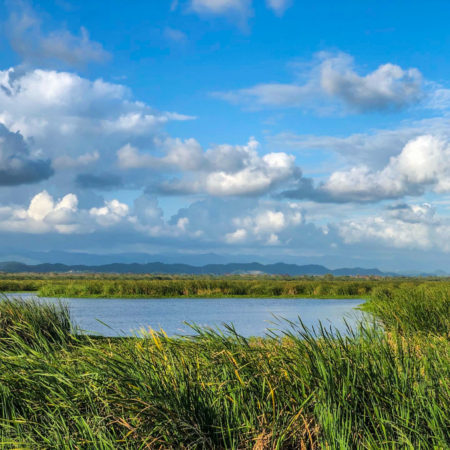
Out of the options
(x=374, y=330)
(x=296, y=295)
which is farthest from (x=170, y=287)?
(x=374, y=330)

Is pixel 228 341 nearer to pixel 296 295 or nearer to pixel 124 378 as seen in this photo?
pixel 124 378

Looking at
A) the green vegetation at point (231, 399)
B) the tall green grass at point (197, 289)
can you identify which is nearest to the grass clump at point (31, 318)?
the green vegetation at point (231, 399)

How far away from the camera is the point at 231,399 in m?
6.04

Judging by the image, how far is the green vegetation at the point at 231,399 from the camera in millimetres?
5527

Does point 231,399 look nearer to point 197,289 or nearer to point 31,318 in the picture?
point 31,318

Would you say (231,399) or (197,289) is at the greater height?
(231,399)

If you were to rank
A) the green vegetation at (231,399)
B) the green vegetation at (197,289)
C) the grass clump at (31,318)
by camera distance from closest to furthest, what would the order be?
the green vegetation at (231,399) < the grass clump at (31,318) < the green vegetation at (197,289)

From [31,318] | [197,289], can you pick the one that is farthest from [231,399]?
[197,289]

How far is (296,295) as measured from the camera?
165 feet

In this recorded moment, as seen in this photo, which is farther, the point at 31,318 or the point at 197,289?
the point at 197,289

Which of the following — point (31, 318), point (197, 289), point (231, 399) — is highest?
point (31, 318)

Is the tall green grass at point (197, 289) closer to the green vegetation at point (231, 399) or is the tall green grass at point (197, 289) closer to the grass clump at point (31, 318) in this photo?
the grass clump at point (31, 318)

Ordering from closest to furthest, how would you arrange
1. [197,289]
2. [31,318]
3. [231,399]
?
[231,399], [31,318], [197,289]

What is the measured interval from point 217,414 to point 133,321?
2023 cm
